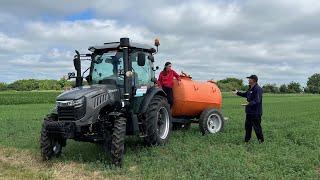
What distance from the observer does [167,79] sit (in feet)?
44.3

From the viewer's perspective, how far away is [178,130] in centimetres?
1523

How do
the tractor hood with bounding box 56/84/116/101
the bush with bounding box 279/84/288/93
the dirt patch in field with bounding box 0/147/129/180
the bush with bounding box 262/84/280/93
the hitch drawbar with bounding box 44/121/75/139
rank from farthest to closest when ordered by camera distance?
the bush with bounding box 279/84/288/93 → the bush with bounding box 262/84/280/93 → the tractor hood with bounding box 56/84/116/101 → the hitch drawbar with bounding box 44/121/75/139 → the dirt patch in field with bounding box 0/147/129/180

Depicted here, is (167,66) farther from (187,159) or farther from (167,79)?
(187,159)

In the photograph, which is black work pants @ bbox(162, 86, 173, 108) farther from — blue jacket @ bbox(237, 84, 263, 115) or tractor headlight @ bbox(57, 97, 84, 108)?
tractor headlight @ bbox(57, 97, 84, 108)

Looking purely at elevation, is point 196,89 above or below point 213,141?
above

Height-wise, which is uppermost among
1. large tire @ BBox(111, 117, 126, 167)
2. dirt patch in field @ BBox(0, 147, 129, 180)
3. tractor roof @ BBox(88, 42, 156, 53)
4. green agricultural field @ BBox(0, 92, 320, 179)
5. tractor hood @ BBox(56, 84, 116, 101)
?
tractor roof @ BBox(88, 42, 156, 53)

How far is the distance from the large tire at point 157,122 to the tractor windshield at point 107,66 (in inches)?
43.8

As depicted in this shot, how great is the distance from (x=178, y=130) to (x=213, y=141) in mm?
2747

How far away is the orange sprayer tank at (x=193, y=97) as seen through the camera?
13.9 m

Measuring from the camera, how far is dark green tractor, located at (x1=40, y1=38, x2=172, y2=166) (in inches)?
396

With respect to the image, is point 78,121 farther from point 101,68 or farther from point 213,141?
point 213,141

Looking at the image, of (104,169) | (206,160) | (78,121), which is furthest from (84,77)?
(206,160)

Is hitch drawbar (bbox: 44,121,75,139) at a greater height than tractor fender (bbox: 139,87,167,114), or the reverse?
tractor fender (bbox: 139,87,167,114)

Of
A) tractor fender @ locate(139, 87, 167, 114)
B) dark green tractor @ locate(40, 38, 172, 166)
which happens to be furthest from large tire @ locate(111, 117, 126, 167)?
tractor fender @ locate(139, 87, 167, 114)
